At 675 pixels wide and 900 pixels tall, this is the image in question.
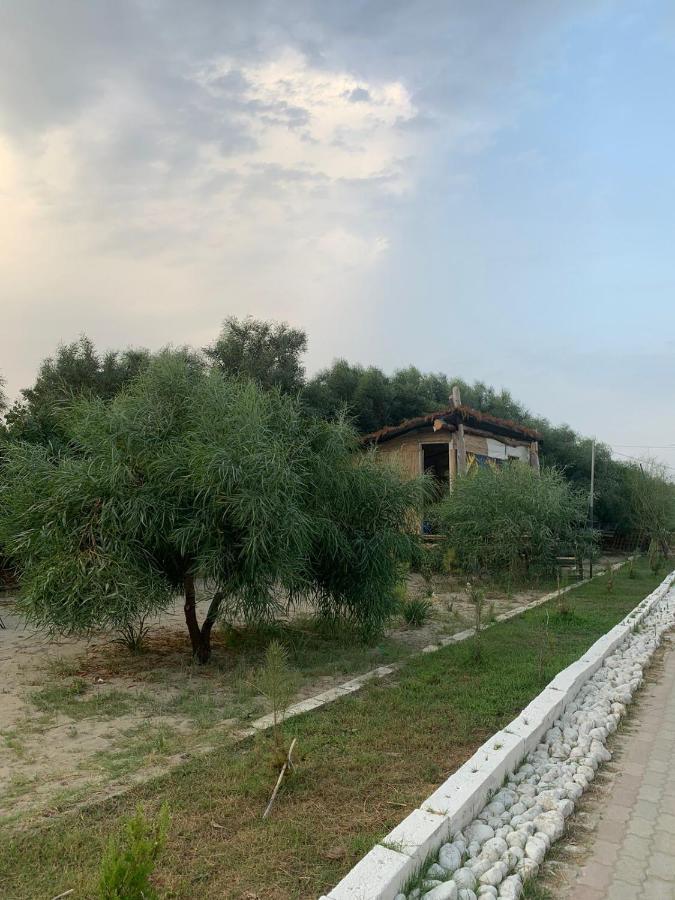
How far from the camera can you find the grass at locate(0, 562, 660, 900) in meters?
2.95

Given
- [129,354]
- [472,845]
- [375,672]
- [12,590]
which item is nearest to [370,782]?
[472,845]

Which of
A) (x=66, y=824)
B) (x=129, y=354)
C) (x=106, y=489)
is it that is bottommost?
(x=66, y=824)

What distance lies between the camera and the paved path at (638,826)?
3.06 metres

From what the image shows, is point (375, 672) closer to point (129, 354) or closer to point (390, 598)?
point (390, 598)

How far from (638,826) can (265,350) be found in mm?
→ 17375

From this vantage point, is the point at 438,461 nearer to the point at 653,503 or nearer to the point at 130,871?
the point at 653,503

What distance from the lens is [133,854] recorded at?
238 centimetres

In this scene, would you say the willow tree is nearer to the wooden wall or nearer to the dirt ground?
the dirt ground

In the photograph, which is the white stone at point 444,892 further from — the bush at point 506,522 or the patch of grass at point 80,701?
the bush at point 506,522

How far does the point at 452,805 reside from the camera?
343 centimetres

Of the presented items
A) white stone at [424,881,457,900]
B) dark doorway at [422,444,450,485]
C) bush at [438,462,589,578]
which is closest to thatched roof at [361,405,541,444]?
bush at [438,462,589,578]

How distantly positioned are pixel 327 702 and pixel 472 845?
7.79 feet

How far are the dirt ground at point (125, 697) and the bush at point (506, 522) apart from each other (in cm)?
432

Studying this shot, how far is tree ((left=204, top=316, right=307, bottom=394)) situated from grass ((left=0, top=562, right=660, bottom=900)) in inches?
548
